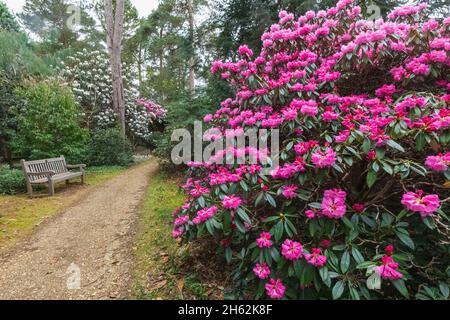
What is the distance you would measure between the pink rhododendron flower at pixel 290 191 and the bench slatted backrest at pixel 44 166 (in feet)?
18.8

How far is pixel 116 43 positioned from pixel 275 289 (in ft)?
35.2

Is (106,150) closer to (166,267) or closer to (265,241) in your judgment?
(166,267)

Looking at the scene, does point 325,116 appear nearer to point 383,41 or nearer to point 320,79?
point 320,79

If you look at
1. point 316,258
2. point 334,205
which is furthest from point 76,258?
point 334,205

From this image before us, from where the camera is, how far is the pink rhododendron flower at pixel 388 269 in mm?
1480

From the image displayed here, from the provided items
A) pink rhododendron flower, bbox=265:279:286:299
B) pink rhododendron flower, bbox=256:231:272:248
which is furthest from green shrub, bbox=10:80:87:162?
pink rhododendron flower, bbox=265:279:286:299

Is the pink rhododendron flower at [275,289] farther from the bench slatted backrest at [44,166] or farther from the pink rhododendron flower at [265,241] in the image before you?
the bench slatted backrest at [44,166]

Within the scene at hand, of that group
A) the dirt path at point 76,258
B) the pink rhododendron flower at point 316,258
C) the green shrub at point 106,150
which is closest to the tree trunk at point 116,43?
the green shrub at point 106,150

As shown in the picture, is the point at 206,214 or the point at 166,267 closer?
the point at 206,214

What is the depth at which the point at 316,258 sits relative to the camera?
1681mm

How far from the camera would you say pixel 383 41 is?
2.42 metres

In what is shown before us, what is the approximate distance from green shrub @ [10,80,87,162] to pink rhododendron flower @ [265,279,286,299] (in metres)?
7.64

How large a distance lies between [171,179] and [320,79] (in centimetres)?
526

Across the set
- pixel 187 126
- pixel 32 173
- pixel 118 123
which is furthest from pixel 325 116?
pixel 118 123
